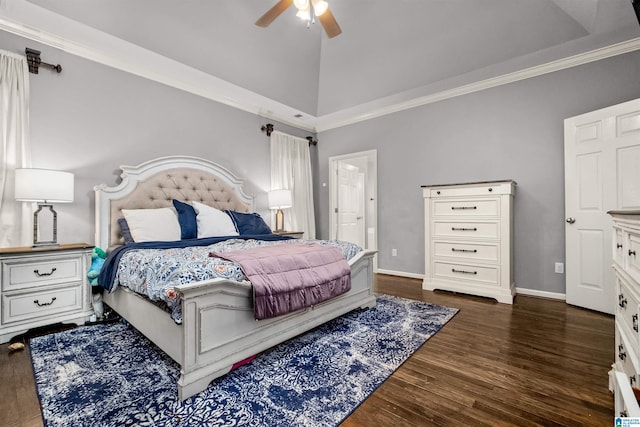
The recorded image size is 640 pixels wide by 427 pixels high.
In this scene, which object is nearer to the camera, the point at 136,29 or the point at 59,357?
the point at 59,357

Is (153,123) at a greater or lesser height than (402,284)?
greater

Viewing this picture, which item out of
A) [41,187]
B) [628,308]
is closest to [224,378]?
[628,308]

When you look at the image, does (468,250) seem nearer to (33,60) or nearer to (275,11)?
(275,11)

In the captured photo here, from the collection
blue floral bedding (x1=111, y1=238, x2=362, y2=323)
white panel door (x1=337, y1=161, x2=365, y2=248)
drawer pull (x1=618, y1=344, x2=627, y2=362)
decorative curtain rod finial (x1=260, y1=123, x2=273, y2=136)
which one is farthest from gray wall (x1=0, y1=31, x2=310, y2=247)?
drawer pull (x1=618, y1=344, x2=627, y2=362)

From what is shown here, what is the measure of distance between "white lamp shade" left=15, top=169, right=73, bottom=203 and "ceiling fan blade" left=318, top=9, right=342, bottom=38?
8.20 feet

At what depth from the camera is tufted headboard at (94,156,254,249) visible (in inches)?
114

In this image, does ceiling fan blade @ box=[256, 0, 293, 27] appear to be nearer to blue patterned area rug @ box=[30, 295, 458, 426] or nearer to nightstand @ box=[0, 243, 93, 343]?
nightstand @ box=[0, 243, 93, 343]

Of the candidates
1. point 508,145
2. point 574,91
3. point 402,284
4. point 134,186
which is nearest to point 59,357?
point 134,186

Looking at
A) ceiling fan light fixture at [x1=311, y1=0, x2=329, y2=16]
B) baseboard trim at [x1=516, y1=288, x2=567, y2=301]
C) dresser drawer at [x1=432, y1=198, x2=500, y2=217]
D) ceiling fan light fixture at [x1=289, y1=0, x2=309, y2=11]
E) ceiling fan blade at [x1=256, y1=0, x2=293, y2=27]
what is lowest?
baseboard trim at [x1=516, y1=288, x2=567, y2=301]

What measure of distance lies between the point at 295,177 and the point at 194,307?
365 cm

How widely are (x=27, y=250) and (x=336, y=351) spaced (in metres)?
2.41

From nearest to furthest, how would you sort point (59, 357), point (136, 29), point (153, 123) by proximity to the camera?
point (59, 357) → point (136, 29) → point (153, 123)

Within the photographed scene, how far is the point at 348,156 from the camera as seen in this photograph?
496 centimetres

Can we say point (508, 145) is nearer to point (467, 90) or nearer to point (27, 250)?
point (467, 90)
